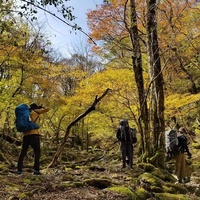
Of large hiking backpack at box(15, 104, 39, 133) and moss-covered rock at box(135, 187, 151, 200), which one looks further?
large hiking backpack at box(15, 104, 39, 133)

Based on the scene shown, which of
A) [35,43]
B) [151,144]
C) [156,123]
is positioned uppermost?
[35,43]

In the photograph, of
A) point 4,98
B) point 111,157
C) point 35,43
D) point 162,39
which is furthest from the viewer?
point 35,43

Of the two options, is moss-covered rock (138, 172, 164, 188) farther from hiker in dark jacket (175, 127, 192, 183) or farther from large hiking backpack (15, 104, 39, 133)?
large hiking backpack (15, 104, 39, 133)

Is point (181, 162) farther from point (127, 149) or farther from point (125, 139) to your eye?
point (125, 139)

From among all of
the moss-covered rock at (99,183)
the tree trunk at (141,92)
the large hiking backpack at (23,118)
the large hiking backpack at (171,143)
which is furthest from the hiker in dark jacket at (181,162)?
the large hiking backpack at (23,118)

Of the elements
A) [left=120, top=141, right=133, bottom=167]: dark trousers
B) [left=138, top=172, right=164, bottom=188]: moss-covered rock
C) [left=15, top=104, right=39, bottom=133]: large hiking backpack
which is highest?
[left=15, top=104, right=39, bottom=133]: large hiking backpack

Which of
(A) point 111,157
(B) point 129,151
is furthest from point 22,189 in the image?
(A) point 111,157

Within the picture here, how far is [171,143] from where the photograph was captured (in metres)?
8.56

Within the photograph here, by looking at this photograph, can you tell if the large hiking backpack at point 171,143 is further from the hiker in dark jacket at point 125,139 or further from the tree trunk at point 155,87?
the hiker in dark jacket at point 125,139

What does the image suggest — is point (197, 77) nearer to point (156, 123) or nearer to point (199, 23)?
point (199, 23)

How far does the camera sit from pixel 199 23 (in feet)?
42.5

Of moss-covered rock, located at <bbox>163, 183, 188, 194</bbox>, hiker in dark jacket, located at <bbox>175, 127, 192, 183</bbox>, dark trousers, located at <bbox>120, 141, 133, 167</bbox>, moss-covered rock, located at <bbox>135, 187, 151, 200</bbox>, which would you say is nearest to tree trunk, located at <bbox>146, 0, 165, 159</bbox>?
hiker in dark jacket, located at <bbox>175, 127, 192, 183</bbox>

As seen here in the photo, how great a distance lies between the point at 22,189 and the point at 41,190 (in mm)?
320

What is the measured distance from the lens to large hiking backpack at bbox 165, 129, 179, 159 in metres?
8.55
